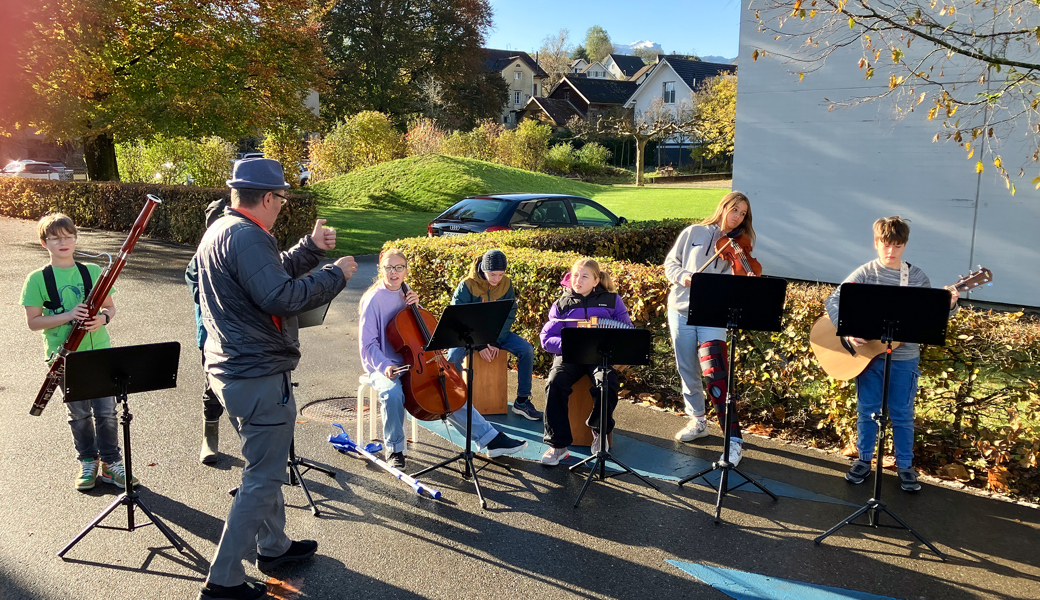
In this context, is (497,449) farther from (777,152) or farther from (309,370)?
(777,152)

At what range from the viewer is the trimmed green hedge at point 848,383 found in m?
5.45

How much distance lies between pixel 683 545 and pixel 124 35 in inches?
793

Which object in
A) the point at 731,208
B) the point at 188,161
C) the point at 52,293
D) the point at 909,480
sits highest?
the point at 188,161

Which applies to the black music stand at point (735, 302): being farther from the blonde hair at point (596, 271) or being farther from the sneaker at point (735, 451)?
the blonde hair at point (596, 271)

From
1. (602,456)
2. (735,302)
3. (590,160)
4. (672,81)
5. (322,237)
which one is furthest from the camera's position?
(672,81)

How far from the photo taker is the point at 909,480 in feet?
18.0

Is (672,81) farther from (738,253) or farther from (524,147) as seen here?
(738,253)

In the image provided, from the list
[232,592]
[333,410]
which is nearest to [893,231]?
[232,592]

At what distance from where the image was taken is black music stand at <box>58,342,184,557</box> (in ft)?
13.7

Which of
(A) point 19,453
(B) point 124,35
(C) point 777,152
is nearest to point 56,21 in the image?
(B) point 124,35

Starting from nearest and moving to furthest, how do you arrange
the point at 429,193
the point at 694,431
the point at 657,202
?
1. the point at 694,431
2. the point at 429,193
3. the point at 657,202

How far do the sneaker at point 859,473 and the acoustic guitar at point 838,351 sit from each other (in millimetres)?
669

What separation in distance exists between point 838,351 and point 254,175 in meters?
4.28

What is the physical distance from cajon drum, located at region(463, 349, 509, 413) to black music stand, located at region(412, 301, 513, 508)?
5.12 ft
